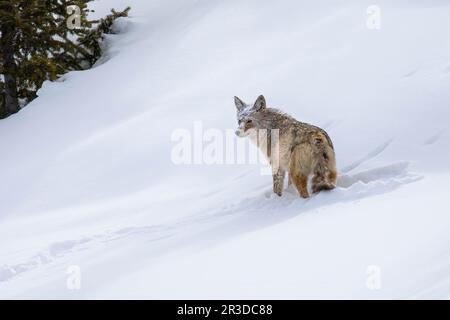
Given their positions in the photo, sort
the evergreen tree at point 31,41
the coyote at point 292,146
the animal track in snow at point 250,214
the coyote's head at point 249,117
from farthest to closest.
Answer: the evergreen tree at point 31,41 → the coyote's head at point 249,117 → the coyote at point 292,146 → the animal track in snow at point 250,214

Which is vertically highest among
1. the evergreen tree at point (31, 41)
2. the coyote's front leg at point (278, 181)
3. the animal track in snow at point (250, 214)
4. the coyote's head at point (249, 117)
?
the evergreen tree at point (31, 41)

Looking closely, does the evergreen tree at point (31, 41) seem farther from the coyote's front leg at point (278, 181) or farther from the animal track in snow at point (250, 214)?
the coyote's front leg at point (278, 181)

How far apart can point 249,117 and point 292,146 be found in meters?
1.18

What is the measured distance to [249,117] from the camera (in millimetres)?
9703

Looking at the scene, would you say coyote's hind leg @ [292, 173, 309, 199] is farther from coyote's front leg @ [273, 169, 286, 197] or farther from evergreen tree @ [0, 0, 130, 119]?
evergreen tree @ [0, 0, 130, 119]

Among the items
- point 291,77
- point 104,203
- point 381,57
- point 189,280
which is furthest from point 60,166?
point 189,280

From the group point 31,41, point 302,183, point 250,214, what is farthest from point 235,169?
point 31,41

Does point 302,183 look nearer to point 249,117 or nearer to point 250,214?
point 250,214

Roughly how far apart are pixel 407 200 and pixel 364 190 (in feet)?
2.90

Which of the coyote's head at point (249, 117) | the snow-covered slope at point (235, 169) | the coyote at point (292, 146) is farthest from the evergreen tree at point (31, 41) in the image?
the coyote at point (292, 146)

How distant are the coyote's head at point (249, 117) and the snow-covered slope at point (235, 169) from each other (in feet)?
3.43

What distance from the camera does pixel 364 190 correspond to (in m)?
8.10

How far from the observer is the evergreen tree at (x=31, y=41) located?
64.0ft
